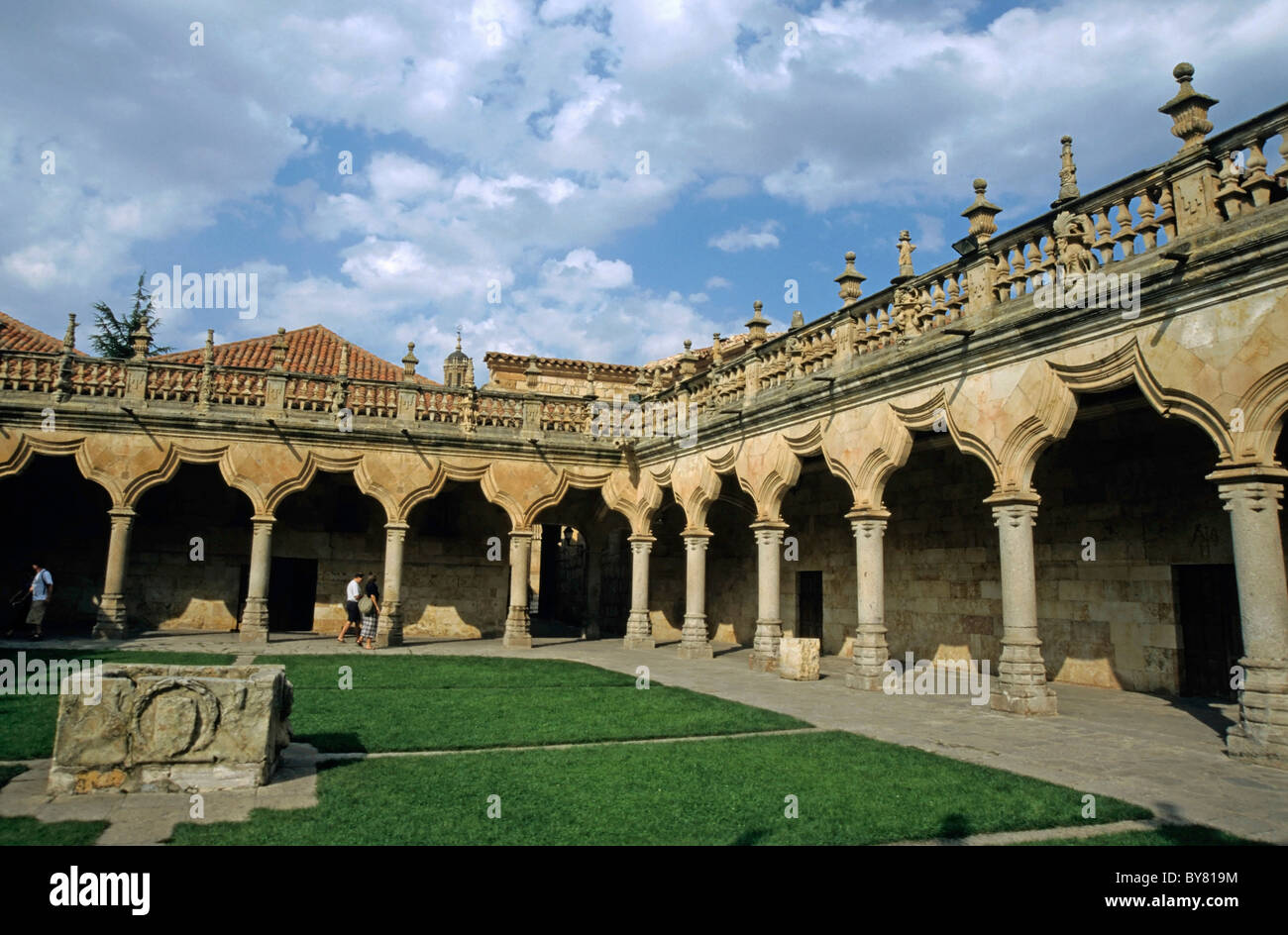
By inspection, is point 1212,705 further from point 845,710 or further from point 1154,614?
point 845,710

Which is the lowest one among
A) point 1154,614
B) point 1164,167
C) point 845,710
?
point 845,710

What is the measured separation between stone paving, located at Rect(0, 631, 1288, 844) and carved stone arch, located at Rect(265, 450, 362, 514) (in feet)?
12.6

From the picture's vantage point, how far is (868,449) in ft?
43.3

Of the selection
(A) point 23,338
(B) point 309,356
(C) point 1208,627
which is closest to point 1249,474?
(C) point 1208,627

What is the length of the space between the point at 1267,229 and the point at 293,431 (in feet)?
58.8

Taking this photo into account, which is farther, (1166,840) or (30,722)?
(30,722)

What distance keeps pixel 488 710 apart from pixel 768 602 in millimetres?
7156

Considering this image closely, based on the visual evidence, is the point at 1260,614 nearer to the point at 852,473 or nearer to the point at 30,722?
the point at 852,473

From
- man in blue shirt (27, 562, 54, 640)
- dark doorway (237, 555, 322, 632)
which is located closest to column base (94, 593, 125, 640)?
man in blue shirt (27, 562, 54, 640)

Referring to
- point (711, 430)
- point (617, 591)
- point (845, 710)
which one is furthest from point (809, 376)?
point (617, 591)

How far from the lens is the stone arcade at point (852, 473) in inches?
336

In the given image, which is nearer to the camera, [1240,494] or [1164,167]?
[1240,494]
